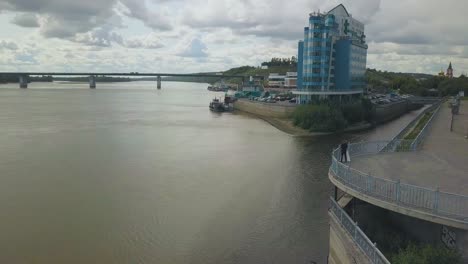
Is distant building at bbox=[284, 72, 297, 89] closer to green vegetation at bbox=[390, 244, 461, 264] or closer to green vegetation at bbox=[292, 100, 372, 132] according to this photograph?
green vegetation at bbox=[292, 100, 372, 132]

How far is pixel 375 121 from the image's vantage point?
60.7 meters

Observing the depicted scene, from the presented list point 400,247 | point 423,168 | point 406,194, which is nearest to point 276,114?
point 423,168

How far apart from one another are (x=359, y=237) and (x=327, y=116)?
39867 millimetres

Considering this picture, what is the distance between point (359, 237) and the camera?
9.89 meters

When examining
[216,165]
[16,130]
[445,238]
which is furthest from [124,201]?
[16,130]

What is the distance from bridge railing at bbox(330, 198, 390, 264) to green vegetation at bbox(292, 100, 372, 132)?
3624 cm

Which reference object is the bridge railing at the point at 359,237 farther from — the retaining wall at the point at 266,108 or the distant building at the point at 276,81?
the distant building at the point at 276,81

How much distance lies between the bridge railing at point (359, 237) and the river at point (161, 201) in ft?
11.4

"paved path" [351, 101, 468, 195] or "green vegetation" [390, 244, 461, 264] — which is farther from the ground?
"paved path" [351, 101, 468, 195]

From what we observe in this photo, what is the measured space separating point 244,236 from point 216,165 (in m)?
13.1

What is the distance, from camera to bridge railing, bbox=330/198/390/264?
8.79 metres

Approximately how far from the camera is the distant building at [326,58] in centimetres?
6184

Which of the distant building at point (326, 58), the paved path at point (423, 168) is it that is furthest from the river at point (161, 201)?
the distant building at point (326, 58)

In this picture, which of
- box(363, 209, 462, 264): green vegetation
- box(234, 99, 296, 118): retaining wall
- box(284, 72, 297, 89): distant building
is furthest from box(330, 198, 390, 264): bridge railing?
box(284, 72, 297, 89): distant building
